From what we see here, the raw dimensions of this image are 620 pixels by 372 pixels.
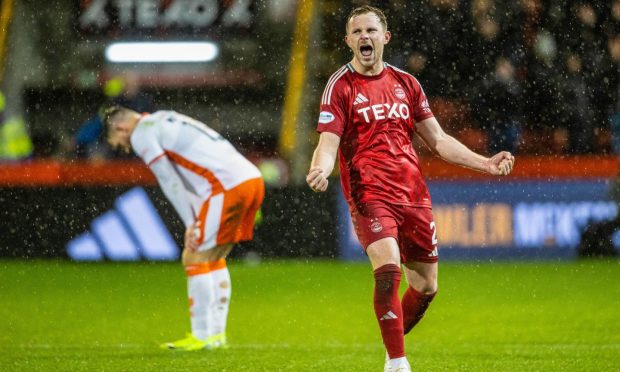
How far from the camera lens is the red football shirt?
559 cm

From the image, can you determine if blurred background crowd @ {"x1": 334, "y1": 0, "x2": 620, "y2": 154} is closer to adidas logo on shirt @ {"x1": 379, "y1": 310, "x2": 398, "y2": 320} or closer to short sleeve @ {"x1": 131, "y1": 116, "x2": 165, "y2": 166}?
short sleeve @ {"x1": 131, "y1": 116, "x2": 165, "y2": 166}

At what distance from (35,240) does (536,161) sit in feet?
19.3

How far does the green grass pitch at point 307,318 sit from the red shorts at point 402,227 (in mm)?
797

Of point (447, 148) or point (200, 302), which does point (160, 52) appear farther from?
point (447, 148)

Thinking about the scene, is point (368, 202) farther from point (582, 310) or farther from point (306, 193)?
point (306, 193)

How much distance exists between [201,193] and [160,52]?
1073 cm

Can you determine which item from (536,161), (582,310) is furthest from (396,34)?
(582,310)

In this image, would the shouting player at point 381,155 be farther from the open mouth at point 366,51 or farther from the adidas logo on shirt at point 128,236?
the adidas logo on shirt at point 128,236

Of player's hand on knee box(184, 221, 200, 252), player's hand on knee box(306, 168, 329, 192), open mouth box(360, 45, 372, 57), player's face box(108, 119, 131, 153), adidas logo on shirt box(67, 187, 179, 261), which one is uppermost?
open mouth box(360, 45, 372, 57)

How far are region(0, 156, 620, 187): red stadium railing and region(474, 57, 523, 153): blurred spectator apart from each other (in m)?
1.20

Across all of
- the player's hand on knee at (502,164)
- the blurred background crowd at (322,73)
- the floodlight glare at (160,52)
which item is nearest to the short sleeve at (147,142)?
the player's hand on knee at (502,164)

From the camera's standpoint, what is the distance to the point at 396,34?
16094 mm

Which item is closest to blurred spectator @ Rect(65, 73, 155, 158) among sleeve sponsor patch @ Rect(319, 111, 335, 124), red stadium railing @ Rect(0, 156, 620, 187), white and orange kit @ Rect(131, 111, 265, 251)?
red stadium railing @ Rect(0, 156, 620, 187)

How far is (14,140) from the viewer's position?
619 inches
